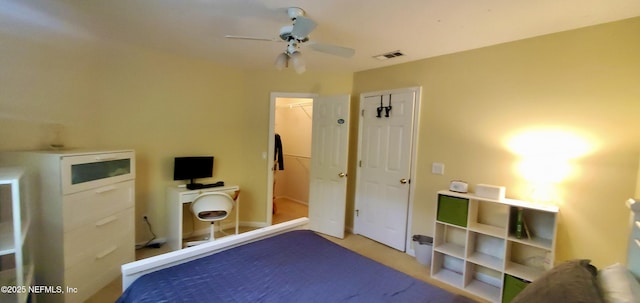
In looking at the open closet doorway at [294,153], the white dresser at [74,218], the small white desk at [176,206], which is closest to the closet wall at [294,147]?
the open closet doorway at [294,153]

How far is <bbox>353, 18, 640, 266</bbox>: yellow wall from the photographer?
6.62ft

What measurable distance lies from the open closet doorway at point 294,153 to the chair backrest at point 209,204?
2085mm

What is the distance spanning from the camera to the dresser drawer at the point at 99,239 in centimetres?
207

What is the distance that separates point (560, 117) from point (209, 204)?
11.5ft

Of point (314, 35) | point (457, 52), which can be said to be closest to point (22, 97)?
point (314, 35)

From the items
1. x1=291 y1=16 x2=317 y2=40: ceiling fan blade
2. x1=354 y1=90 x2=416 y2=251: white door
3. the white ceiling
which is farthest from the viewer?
x1=354 y1=90 x2=416 y2=251: white door

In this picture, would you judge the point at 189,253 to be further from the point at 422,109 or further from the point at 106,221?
the point at 422,109

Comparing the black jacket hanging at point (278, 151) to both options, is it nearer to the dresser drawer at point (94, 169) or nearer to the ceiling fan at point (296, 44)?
the dresser drawer at point (94, 169)

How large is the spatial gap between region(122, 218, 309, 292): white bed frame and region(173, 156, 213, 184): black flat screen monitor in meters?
1.82

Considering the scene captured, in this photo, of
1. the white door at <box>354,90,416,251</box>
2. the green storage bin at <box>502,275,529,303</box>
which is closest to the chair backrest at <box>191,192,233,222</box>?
the white door at <box>354,90,416,251</box>

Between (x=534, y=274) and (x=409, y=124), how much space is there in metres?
1.85

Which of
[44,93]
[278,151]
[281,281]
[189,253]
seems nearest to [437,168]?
[281,281]

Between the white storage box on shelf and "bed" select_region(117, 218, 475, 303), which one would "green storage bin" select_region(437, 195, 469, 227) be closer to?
the white storage box on shelf

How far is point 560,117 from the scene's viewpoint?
89.7 inches
